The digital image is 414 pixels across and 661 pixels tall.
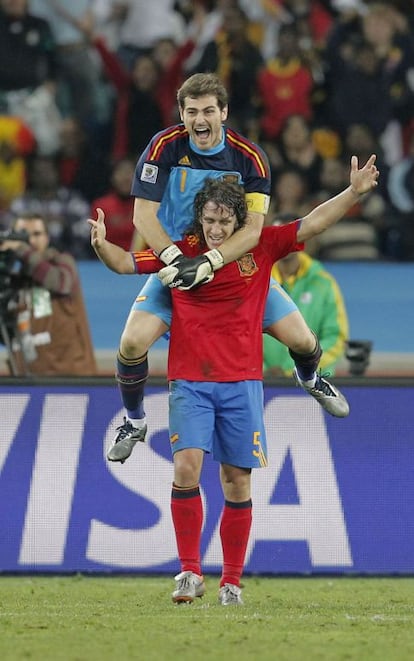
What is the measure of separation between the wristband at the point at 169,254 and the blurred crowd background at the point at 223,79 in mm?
7535

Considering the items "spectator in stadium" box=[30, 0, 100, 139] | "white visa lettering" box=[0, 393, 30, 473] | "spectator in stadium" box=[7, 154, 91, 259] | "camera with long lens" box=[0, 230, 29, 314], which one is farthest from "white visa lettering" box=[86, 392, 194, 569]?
"spectator in stadium" box=[30, 0, 100, 139]

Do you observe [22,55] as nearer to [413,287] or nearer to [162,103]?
[162,103]

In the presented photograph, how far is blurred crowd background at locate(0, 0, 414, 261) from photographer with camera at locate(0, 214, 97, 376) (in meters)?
4.23

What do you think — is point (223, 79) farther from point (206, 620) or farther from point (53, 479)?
point (206, 620)

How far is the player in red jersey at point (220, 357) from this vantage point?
779 centimetres

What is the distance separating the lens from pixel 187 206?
8.02 m

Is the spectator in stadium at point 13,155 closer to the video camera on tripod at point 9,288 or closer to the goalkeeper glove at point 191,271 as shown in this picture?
the video camera on tripod at point 9,288

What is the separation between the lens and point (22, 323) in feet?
36.2

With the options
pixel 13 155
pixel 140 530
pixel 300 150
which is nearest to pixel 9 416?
pixel 140 530

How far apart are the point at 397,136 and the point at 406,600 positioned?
840 cm

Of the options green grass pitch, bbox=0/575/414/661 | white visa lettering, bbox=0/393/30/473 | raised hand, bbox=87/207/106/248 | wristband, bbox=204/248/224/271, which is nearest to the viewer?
green grass pitch, bbox=0/575/414/661

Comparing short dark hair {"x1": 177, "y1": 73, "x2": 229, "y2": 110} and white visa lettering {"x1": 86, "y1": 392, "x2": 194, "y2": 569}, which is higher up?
short dark hair {"x1": 177, "y1": 73, "x2": 229, "y2": 110}

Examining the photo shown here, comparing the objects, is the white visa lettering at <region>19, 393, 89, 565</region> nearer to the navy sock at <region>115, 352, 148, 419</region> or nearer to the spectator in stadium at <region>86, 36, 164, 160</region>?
the navy sock at <region>115, 352, 148, 419</region>

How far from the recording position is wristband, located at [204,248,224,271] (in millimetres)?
7676
